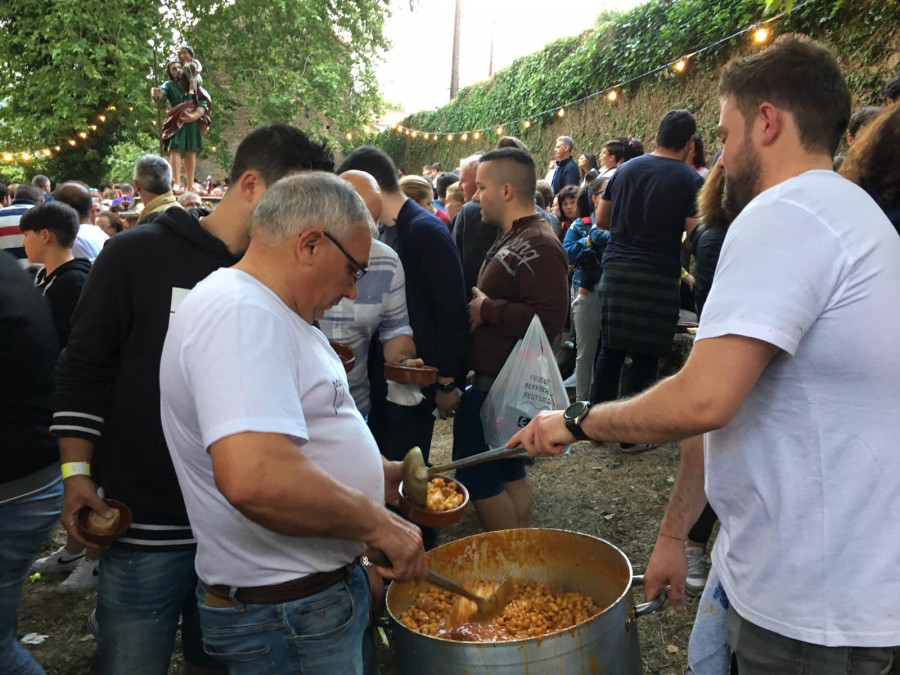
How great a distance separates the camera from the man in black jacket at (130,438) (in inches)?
76.7

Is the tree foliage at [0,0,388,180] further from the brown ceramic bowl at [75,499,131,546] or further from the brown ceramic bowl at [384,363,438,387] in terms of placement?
the brown ceramic bowl at [75,499,131,546]

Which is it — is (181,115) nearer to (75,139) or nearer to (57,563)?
(57,563)

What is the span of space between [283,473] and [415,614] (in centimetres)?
120

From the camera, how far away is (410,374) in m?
3.00

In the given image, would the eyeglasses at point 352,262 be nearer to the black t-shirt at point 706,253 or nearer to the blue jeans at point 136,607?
the blue jeans at point 136,607

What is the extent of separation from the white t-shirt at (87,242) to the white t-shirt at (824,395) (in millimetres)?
4616

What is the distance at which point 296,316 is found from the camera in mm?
1519

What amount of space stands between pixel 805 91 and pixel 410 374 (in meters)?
1.95

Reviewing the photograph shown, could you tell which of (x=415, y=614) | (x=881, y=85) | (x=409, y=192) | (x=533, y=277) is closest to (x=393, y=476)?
(x=415, y=614)

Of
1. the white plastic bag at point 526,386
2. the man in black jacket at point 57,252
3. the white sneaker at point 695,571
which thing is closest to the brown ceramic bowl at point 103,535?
the white plastic bag at point 526,386

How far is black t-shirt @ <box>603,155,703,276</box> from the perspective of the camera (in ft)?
15.0

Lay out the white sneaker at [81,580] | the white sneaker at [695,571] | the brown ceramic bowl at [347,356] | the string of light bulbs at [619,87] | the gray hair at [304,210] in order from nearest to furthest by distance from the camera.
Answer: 1. the gray hair at [304,210]
2. the brown ceramic bowl at [347,356]
3. the white sneaker at [695,571]
4. the white sneaker at [81,580]
5. the string of light bulbs at [619,87]

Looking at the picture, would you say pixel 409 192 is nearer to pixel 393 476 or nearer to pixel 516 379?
pixel 516 379

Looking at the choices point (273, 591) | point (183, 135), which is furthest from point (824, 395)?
point (183, 135)
